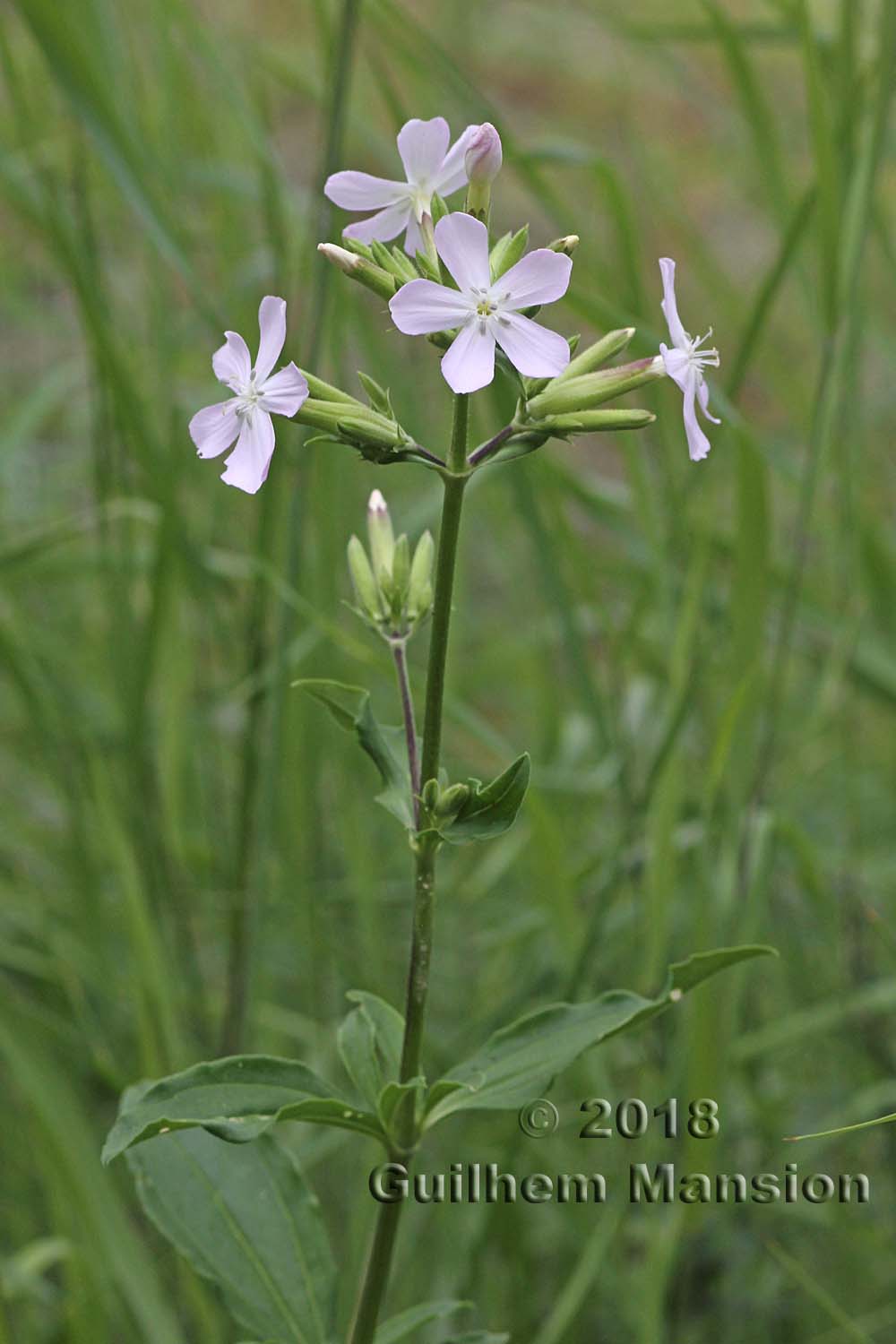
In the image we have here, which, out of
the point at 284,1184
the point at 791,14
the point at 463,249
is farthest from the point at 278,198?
the point at 284,1184

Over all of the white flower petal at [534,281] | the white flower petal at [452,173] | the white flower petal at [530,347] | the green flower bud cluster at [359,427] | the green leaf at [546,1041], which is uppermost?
the white flower petal at [452,173]

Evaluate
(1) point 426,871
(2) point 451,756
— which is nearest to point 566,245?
(1) point 426,871

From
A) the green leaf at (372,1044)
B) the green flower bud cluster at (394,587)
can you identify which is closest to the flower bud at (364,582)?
the green flower bud cluster at (394,587)

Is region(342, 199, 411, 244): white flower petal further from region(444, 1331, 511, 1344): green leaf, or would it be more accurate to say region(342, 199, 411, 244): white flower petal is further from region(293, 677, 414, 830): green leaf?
region(444, 1331, 511, 1344): green leaf

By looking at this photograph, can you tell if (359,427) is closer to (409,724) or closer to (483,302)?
(483,302)

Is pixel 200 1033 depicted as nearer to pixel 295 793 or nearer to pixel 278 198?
pixel 295 793

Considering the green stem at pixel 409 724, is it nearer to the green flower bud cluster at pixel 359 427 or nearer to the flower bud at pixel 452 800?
the flower bud at pixel 452 800
